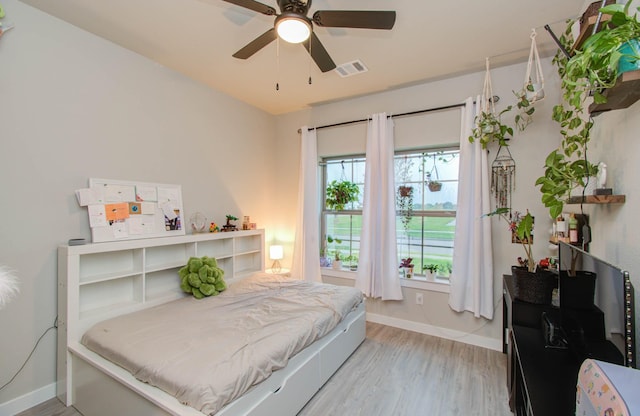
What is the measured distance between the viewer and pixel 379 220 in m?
3.31

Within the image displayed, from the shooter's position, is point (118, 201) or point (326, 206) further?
point (326, 206)

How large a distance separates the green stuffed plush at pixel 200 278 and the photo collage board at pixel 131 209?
15.9 inches

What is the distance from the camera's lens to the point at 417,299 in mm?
3182

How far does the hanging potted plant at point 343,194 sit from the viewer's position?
12.3 feet

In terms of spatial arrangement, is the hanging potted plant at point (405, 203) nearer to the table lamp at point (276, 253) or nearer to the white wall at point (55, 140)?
the table lamp at point (276, 253)

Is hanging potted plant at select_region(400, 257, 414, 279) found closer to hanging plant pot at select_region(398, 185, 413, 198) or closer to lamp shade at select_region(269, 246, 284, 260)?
hanging plant pot at select_region(398, 185, 413, 198)

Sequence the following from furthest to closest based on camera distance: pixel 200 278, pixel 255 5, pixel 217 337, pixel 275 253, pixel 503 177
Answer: pixel 275 253, pixel 503 177, pixel 200 278, pixel 217 337, pixel 255 5

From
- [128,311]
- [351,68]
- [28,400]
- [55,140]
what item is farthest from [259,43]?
[28,400]

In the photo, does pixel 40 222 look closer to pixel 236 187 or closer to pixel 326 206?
pixel 236 187

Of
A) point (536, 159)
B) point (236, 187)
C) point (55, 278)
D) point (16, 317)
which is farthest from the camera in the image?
point (236, 187)

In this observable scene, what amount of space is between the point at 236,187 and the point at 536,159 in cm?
330

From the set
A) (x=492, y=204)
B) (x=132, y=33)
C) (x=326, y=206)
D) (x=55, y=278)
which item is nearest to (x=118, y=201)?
(x=55, y=278)

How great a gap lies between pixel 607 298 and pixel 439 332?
88.0 inches

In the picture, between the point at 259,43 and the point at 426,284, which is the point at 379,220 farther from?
the point at 259,43
